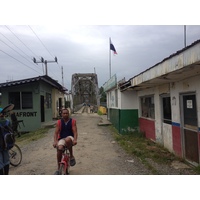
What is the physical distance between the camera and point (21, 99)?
12.6m

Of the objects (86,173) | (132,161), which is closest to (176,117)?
(132,161)

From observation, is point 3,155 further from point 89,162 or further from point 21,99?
point 21,99

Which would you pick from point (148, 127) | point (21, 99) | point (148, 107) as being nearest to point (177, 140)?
point (148, 127)

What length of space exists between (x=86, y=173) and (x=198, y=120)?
2.92m

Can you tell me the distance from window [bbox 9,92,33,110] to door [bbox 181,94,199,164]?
9513 millimetres

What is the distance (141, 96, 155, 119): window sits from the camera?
8.54 meters

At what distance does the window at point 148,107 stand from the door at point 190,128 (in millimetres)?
2723

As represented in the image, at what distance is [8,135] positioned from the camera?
4070 millimetres

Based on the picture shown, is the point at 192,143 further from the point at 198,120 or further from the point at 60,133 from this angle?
the point at 60,133

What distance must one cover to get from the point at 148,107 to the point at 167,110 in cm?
195

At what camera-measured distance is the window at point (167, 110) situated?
22.5 feet

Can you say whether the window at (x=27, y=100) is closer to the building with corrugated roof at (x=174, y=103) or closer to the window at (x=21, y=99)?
the window at (x=21, y=99)

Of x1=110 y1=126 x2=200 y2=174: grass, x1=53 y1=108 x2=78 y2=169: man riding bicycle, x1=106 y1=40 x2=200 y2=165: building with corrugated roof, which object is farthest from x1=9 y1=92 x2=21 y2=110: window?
x1=53 y1=108 x2=78 y2=169: man riding bicycle

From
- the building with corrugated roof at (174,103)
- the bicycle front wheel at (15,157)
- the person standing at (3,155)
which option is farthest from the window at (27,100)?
the person standing at (3,155)
